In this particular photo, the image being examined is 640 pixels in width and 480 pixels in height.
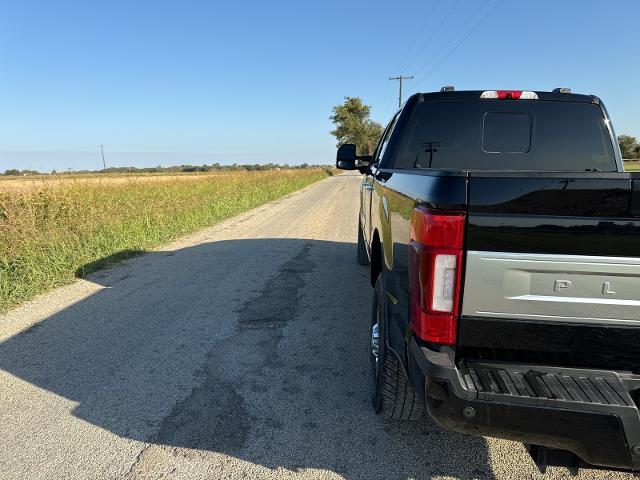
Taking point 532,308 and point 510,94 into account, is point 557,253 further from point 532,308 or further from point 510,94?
point 510,94

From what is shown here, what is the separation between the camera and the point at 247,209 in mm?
16500

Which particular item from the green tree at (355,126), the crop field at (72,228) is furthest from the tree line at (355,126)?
the crop field at (72,228)

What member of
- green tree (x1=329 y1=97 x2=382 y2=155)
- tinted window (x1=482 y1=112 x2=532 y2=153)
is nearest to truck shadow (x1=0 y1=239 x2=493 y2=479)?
tinted window (x1=482 y1=112 x2=532 y2=153)

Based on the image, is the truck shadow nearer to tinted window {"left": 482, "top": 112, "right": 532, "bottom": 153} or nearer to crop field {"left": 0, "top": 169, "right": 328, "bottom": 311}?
crop field {"left": 0, "top": 169, "right": 328, "bottom": 311}

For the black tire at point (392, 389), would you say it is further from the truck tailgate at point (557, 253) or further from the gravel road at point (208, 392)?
the truck tailgate at point (557, 253)

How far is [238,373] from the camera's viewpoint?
3412mm

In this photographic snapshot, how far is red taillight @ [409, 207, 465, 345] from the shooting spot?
5.42 feet

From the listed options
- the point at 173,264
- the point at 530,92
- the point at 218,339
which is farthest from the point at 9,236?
the point at 530,92

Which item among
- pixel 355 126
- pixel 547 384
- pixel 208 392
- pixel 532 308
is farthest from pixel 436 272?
pixel 355 126

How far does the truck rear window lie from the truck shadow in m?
1.86

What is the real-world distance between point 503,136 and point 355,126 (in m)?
69.2

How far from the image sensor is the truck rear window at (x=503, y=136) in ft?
11.2

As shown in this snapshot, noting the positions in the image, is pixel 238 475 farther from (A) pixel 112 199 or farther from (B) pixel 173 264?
(A) pixel 112 199

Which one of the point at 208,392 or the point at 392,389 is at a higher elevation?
the point at 392,389
